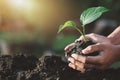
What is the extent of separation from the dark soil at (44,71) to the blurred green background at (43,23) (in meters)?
3.09

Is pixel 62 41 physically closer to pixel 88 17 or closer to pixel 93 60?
pixel 88 17

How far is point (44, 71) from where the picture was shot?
2.06 m

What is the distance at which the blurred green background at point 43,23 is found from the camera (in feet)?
19.4

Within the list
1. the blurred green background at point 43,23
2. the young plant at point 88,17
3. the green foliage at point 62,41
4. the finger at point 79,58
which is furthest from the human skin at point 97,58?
the green foliage at point 62,41

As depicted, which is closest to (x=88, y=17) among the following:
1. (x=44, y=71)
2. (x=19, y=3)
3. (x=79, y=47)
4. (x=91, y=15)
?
(x=91, y=15)

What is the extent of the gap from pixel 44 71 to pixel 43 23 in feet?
18.5

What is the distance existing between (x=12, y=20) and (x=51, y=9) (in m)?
0.81

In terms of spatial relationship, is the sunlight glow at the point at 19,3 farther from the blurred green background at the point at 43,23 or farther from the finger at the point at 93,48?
the finger at the point at 93,48

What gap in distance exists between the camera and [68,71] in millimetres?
2078

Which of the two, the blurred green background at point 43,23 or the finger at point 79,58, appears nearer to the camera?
the finger at point 79,58

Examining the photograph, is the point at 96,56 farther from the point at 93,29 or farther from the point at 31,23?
the point at 31,23

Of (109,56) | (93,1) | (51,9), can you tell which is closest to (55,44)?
(93,1)

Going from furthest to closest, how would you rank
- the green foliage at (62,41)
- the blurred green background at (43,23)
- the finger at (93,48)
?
the blurred green background at (43,23) < the green foliage at (62,41) < the finger at (93,48)

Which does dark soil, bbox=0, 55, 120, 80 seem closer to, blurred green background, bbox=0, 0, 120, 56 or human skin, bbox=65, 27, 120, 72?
human skin, bbox=65, 27, 120, 72
